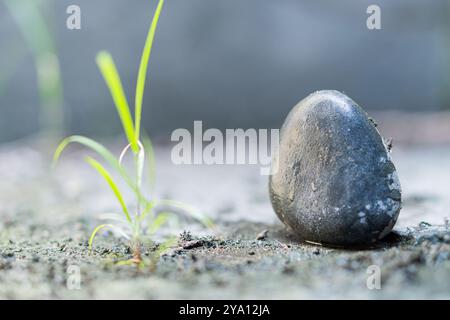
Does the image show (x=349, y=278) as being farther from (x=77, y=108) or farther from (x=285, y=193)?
(x=77, y=108)

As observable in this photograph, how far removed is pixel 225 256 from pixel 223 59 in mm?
4562

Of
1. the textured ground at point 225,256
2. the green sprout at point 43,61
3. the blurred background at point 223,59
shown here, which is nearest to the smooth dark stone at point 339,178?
the textured ground at point 225,256

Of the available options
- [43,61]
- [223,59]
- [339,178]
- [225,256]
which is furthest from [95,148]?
[223,59]

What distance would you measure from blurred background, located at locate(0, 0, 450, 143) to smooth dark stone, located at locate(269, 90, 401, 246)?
4.21m

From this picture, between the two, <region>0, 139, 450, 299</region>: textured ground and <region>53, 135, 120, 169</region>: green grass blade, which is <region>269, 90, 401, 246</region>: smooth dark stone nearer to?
<region>0, 139, 450, 299</region>: textured ground

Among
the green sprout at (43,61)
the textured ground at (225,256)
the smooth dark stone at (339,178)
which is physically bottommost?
the textured ground at (225,256)

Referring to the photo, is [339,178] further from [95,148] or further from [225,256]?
[95,148]

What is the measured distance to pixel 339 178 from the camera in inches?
67.9

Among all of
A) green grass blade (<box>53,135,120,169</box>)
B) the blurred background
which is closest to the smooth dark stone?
green grass blade (<box>53,135,120,169</box>)

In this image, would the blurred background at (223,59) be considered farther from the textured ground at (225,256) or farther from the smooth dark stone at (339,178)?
the smooth dark stone at (339,178)

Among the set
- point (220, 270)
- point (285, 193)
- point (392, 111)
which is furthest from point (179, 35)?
point (220, 270)

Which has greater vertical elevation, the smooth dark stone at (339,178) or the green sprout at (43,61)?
the green sprout at (43,61)

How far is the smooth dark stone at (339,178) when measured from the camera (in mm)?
1711

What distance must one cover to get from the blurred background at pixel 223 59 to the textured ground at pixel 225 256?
9.67ft
